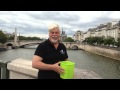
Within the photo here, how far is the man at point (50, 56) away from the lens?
5.33 ft

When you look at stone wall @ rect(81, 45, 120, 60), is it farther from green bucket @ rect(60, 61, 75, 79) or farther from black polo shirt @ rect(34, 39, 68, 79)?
green bucket @ rect(60, 61, 75, 79)

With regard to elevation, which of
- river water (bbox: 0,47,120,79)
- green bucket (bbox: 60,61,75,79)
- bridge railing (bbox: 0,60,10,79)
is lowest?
river water (bbox: 0,47,120,79)

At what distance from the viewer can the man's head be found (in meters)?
1.75

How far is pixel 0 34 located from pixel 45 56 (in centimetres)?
4835

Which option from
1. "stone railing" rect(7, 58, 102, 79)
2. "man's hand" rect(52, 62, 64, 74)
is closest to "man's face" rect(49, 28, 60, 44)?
"man's hand" rect(52, 62, 64, 74)

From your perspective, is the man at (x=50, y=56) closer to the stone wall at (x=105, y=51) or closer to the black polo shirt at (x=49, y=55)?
the black polo shirt at (x=49, y=55)

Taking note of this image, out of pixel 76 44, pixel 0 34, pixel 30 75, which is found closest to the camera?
pixel 30 75

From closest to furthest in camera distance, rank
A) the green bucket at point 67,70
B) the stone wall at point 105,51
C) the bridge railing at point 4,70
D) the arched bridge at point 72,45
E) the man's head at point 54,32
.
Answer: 1. the green bucket at point 67,70
2. the man's head at point 54,32
3. the bridge railing at point 4,70
4. the stone wall at point 105,51
5. the arched bridge at point 72,45

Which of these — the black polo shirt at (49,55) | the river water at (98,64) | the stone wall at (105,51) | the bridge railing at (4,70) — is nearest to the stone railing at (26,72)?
the bridge railing at (4,70)

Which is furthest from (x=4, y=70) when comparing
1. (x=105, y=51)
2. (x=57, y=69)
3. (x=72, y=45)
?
(x=72, y=45)

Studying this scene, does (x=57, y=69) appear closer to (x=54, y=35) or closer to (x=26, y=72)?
(x=54, y=35)
